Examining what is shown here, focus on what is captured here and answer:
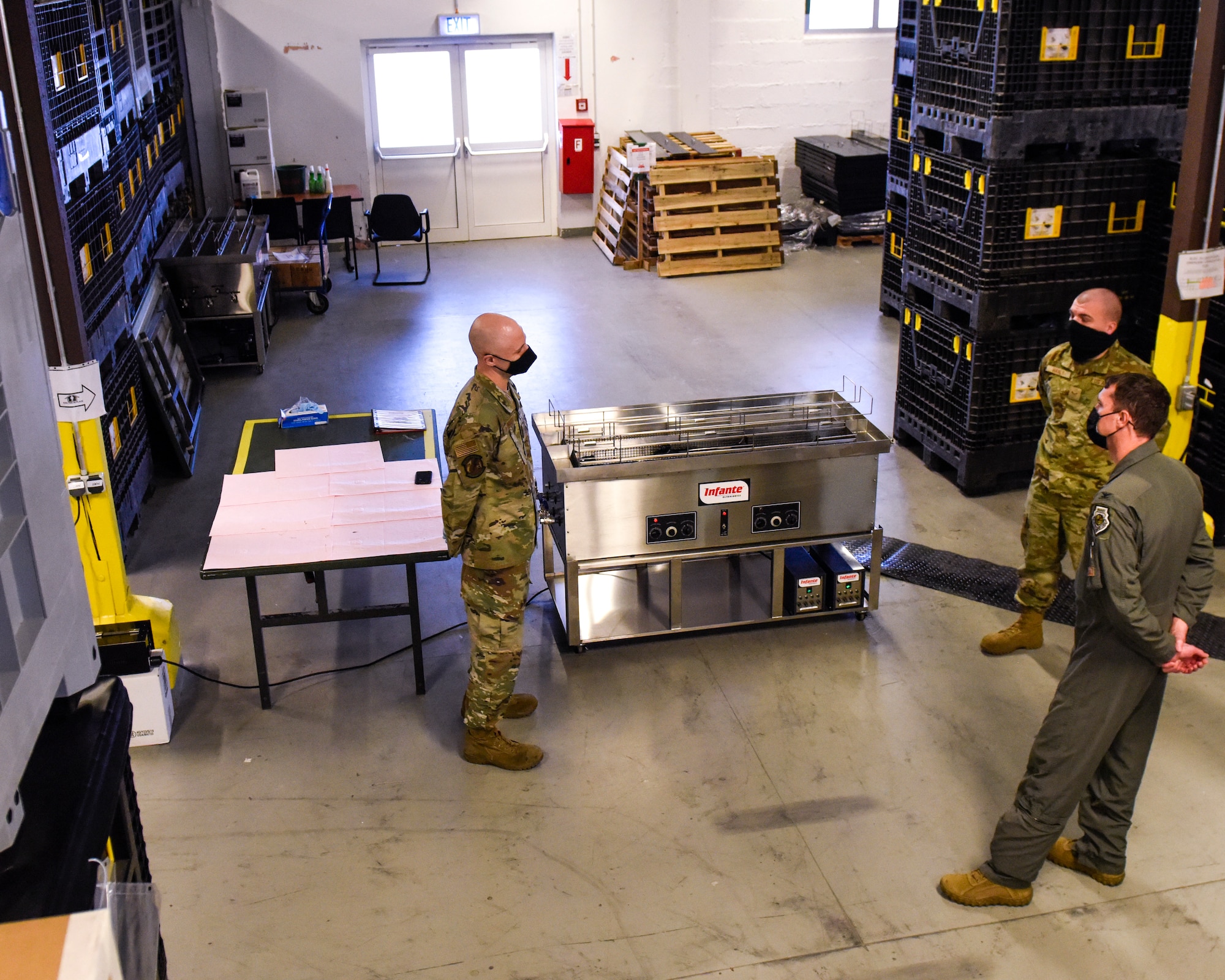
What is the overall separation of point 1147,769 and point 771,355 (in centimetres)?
596

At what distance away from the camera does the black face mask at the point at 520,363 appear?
4648mm

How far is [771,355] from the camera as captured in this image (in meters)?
10.3

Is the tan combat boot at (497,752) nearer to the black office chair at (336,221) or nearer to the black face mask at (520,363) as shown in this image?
the black face mask at (520,363)

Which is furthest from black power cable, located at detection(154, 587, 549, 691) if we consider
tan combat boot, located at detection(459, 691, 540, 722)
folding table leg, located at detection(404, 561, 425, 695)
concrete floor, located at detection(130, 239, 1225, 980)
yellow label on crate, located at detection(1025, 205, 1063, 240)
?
yellow label on crate, located at detection(1025, 205, 1063, 240)

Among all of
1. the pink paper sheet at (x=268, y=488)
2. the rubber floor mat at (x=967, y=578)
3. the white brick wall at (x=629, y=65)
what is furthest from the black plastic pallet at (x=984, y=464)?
the white brick wall at (x=629, y=65)

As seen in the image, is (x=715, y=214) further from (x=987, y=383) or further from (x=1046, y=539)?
(x=1046, y=539)

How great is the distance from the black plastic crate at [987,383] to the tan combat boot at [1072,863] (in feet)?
11.6

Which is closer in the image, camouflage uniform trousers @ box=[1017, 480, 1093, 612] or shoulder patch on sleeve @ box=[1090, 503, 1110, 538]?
shoulder patch on sleeve @ box=[1090, 503, 1110, 538]

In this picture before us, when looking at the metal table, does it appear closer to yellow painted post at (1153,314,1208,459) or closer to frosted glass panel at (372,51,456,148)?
yellow painted post at (1153,314,1208,459)

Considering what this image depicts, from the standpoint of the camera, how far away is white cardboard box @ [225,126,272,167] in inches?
522

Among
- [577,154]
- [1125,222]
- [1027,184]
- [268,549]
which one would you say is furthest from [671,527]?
[577,154]

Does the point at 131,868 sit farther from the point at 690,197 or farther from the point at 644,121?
the point at 644,121

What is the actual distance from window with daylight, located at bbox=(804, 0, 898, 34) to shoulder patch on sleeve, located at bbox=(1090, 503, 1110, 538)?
12.7 meters

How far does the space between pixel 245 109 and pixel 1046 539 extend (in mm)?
11088
